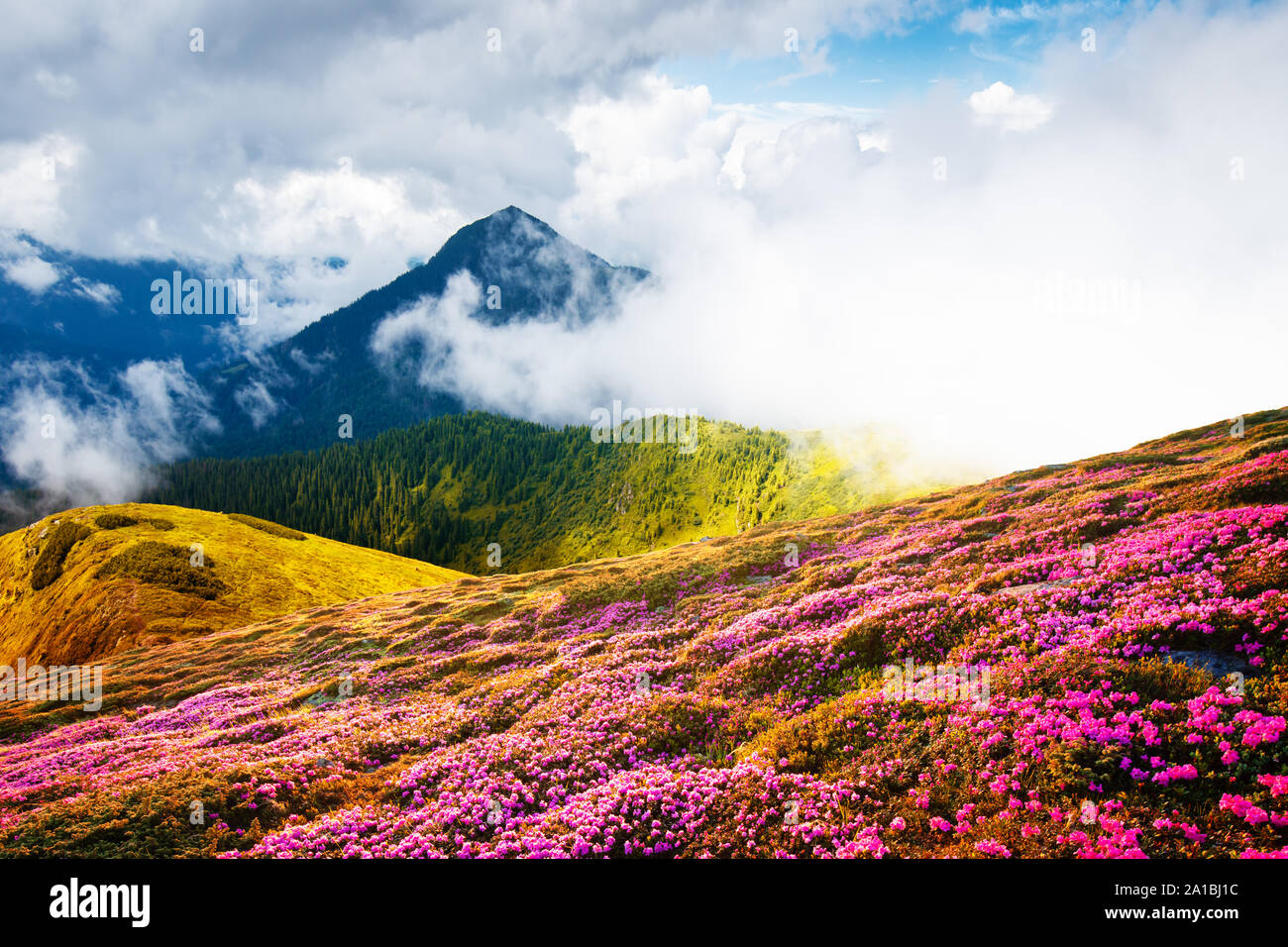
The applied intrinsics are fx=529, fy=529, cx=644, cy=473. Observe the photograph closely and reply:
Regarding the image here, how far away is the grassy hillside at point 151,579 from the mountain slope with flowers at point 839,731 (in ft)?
233

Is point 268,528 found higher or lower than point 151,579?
higher

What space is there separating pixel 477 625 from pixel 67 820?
2413 cm

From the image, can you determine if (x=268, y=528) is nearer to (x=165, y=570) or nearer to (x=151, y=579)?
(x=165, y=570)

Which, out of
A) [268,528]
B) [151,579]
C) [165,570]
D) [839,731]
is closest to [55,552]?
[268,528]

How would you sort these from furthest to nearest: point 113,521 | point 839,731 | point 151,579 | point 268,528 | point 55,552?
1. point 268,528
2. point 113,521
3. point 55,552
4. point 151,579
5. point 839,731

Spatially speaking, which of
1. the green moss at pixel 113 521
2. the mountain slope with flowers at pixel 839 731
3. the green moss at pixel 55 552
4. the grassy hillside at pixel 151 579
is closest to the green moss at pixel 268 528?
the grassy hillside at pixel 151 579

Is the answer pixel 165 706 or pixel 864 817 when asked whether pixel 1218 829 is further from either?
pixel 165 706

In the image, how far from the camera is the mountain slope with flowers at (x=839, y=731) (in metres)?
9.16

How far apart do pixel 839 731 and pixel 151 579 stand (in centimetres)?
11984

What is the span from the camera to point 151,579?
91.2 m

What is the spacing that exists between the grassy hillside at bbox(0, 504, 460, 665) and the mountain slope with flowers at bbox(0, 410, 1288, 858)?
233 ft

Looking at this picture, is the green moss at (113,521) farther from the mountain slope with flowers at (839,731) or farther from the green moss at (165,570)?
the mountain slope with flowers at (839,731)

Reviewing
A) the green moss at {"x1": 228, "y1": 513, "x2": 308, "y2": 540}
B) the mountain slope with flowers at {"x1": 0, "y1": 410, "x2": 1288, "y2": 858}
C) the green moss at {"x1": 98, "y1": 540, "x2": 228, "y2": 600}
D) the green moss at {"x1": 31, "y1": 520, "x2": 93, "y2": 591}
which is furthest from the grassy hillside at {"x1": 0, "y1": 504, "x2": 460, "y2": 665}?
the mountain slope with flowers at {"x1": 0, "y1": 410, "x2": 1288, "y2": 858}
